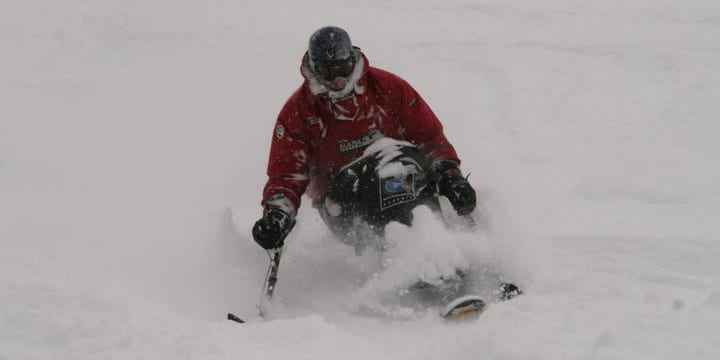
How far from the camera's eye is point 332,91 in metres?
3.97

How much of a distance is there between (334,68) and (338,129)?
0.45 metres

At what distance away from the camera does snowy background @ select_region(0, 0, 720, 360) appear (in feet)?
9.52

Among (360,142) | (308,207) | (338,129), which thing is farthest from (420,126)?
(308,207)

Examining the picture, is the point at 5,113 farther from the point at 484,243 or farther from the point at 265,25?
the point at 484,243

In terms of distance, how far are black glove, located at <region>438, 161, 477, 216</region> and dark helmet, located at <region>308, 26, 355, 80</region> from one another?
0.82 m

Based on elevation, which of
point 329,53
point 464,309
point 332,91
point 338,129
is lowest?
point 464,309

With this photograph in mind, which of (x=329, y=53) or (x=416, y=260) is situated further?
(x=329, y=53)

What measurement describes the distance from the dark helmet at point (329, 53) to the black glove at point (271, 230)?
0.79 m

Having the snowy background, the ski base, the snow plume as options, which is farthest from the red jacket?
the ski base

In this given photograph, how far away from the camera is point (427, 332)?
3.31 meters

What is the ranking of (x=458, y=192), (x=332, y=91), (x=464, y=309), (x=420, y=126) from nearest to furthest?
(x=464, y=309), (x=458, y=192), (x=332, y=91), (x=420, y=126)

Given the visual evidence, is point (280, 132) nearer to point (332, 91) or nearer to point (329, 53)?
point (332, 91)

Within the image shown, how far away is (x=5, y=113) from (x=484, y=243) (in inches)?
185

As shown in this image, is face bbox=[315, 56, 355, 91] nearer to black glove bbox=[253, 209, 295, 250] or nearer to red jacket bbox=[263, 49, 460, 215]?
red jacket bbox=[263, 49, 460, 215]
